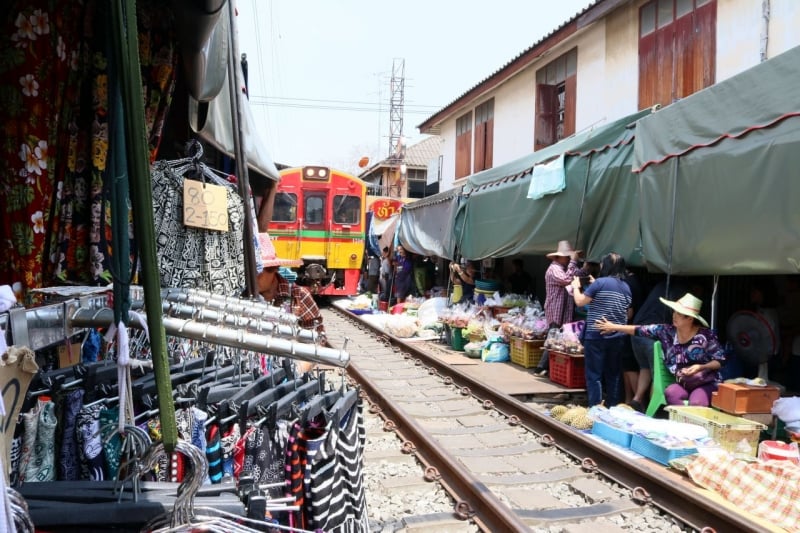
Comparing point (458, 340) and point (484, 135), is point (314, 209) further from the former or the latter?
point (458, 340)

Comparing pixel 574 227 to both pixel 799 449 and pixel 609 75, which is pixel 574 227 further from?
pixel 609 75

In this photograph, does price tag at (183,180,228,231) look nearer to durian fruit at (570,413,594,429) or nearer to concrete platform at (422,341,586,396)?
durian fruit at (570,413,594,429)

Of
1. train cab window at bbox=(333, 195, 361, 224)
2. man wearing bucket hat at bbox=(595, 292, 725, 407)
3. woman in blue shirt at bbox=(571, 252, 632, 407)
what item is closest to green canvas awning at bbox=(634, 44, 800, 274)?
man wearing bucket hat at bbox=(595, 292, 725, 407)

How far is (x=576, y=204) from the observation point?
7.41m

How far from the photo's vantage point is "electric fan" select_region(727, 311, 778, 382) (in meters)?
5.62

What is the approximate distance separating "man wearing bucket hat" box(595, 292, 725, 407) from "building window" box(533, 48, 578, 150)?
24.3ft

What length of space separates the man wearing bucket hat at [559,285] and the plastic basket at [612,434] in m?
2.34

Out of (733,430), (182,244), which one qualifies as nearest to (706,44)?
(733,430)

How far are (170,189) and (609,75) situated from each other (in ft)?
31.3

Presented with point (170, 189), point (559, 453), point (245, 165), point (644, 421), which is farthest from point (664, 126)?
point (170, 189)

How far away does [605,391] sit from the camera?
7.02 metres

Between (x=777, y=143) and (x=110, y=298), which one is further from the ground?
(x=777, y=143)

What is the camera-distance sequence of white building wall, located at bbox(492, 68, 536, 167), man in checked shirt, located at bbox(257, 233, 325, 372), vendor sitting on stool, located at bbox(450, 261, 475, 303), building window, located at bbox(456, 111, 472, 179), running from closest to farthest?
1. man in checked shirt, located at bbox(257, 233, 325, 372)
2. vendor sitting on stool, located at bbox(450, 261, 475, 303)
3. white building wall, located at bbox(492, 68, 536, 167)
4. building window, located at bbox(456, 111, 472, 179)

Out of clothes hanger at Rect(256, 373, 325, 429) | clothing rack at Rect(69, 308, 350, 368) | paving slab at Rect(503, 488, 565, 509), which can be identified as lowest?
paving slab at Rect(503, 488, 565, 509)
